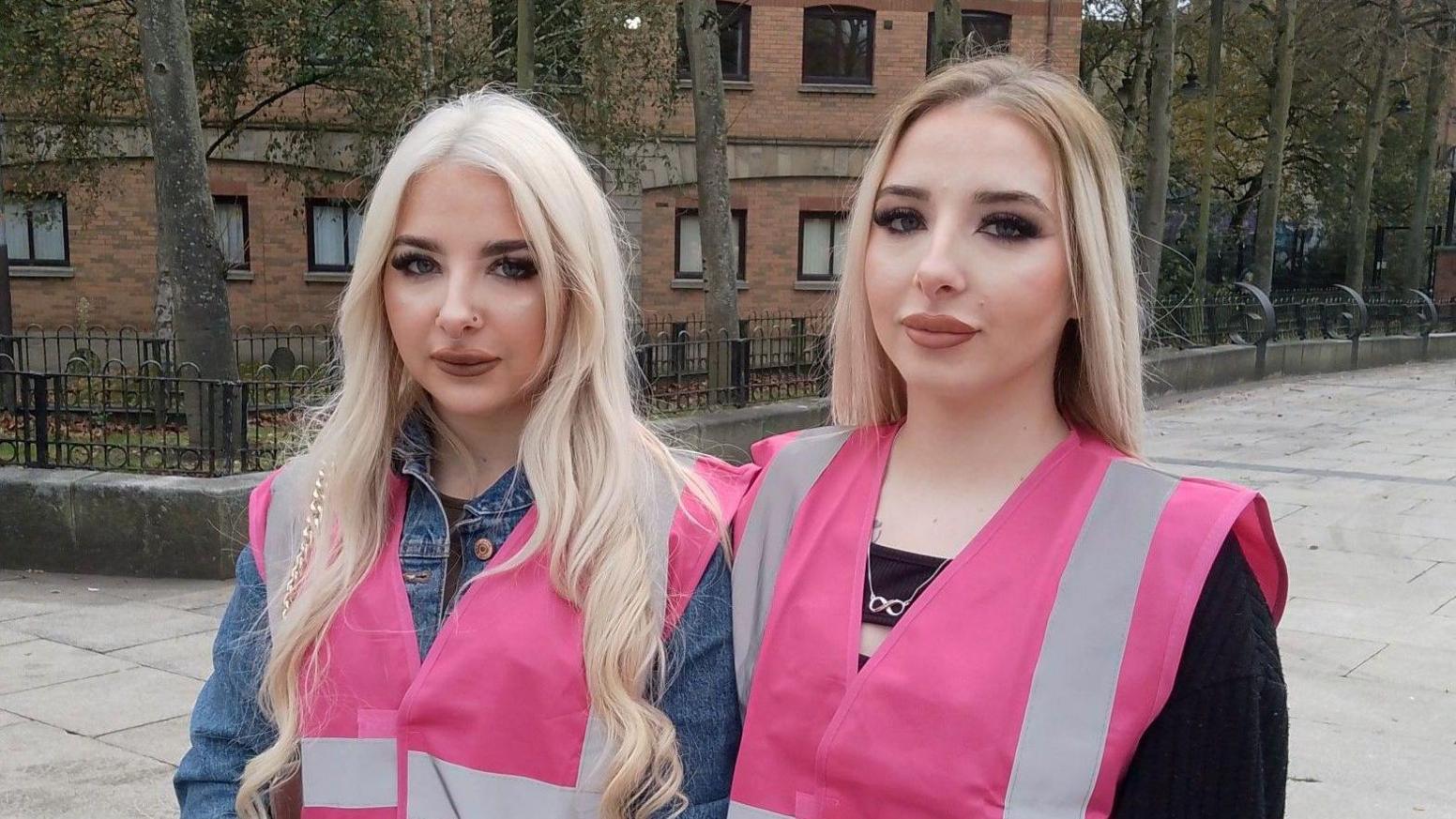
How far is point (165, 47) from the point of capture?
26.2 ft

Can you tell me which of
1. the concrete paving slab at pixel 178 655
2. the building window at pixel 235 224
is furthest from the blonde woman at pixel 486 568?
the building window at pixel 235 224

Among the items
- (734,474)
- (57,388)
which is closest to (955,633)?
(734,474)

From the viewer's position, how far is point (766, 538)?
184cm

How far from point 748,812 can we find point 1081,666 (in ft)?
1.64

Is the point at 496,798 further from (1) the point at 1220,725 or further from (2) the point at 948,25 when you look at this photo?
(2) the point at 948,25

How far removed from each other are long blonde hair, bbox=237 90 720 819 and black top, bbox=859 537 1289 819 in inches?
25.6

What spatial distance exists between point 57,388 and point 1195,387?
44.1ft

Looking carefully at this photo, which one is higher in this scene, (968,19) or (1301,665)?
(968,19)

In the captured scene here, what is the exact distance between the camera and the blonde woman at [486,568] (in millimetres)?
1786

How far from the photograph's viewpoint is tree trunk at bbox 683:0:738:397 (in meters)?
11.1

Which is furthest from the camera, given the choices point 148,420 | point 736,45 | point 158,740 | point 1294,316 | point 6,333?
point 736,45

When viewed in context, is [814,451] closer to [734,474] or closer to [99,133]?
[734,474]

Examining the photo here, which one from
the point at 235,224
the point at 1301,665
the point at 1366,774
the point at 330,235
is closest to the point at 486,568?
the point at 1366,774

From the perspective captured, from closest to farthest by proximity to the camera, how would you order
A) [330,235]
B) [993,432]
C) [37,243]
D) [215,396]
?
[993,432], [215,396], [37,243], [330,235]
